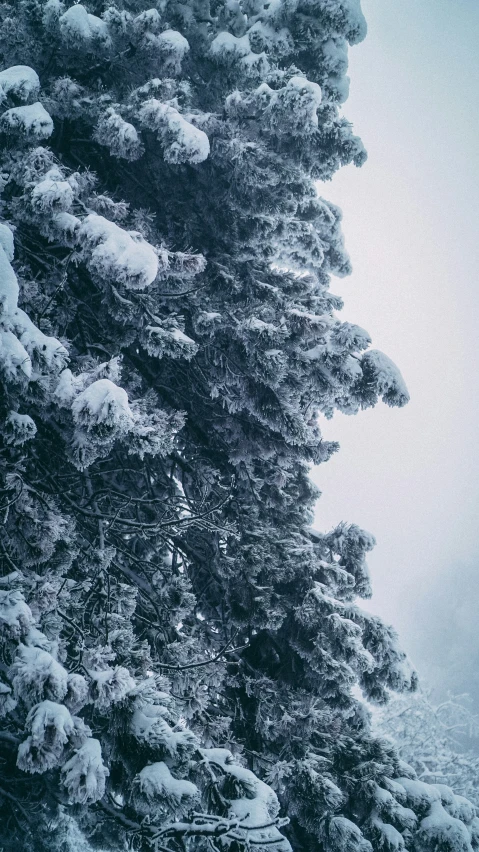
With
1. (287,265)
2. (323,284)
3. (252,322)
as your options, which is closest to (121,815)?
(252,322)

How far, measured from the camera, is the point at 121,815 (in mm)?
2584

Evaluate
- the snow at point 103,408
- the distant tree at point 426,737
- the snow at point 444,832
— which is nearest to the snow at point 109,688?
the snow at point 103,408

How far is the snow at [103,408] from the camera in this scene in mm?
2570

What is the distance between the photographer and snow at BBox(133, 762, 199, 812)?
2105 mm

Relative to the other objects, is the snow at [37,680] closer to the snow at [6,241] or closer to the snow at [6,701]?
the snow at [6,701]

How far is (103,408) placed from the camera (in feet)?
8.46

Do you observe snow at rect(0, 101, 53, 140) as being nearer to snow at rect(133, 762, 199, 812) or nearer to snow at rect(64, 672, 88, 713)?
snow at rect(64, 672, 88, 713)

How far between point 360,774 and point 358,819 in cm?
28

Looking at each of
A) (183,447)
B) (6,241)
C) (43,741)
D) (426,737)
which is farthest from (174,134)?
(426,737)

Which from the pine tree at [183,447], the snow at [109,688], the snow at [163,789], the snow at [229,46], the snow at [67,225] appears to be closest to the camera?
the snow at [163,789]

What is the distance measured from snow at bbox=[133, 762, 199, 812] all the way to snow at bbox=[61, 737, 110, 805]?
19 centimetres

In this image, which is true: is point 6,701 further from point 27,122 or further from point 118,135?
point 118,135

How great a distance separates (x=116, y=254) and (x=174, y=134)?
1.64 m

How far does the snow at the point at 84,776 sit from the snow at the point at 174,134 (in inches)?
163
